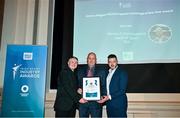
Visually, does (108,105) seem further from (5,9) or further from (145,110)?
(5,9)

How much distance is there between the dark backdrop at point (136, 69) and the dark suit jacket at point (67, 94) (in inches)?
18.1

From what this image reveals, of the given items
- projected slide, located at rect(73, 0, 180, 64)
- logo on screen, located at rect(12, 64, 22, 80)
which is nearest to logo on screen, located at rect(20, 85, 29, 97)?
logo on screen, located at rect(12, 64, 22, 80)

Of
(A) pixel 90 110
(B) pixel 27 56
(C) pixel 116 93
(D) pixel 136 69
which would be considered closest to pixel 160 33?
(D) pixel 136 69

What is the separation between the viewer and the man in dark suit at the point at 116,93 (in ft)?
9.34

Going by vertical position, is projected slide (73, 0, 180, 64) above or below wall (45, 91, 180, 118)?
above

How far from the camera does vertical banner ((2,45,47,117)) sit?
2.87 m

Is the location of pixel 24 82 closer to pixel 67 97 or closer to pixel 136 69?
pixel 67 97

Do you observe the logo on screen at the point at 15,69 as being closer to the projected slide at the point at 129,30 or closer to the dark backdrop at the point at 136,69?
the dark backdrop at the point at 136,69

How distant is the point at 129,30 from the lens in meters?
3.31

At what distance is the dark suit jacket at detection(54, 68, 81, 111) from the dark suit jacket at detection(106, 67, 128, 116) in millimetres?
326

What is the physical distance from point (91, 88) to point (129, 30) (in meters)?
0.87

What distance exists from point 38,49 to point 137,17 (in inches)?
45.8

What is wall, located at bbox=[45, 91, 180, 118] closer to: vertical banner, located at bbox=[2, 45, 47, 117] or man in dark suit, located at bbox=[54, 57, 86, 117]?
man in dark suit, located at bbox=[54, 57, 86, 117]

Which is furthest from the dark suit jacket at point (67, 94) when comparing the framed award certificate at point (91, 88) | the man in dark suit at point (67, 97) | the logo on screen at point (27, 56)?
the logo on screen at point (27, 56)
